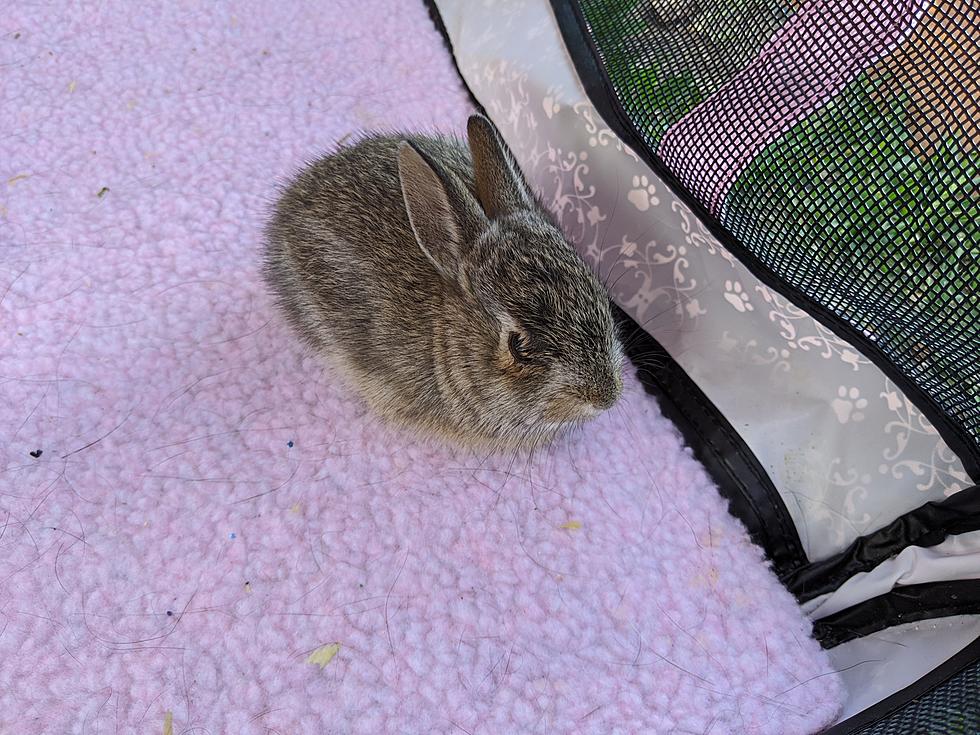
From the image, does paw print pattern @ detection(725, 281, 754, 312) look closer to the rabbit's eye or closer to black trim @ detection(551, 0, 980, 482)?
black trim @ detection(551, 0, 980, 482)

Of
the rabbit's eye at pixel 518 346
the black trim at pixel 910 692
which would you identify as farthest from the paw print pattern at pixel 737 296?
the black trim at pixel 910 692

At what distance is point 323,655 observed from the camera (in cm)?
115

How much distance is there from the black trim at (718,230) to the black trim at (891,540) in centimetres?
5

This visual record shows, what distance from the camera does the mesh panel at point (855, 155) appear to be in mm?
932

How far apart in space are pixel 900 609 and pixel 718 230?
67 cm

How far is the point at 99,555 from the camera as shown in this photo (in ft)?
3.93

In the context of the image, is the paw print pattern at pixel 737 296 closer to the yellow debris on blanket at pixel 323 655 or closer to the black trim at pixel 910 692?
the black trim at pixel 910 692

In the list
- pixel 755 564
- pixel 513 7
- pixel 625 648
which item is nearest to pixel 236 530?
pixel 625 648

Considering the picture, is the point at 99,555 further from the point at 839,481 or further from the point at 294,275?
the point at 839,481

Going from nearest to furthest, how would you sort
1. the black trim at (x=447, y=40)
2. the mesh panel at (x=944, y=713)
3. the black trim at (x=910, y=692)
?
the mesh panel at (x=944, y=713) → the black trim at (x=910, y=692) → the black trim at (x=447, y=40)

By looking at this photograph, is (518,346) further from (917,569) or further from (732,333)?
(917,569)

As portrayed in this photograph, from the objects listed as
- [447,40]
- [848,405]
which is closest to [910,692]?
[848,405]

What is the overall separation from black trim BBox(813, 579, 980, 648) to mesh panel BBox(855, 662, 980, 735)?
103 mm

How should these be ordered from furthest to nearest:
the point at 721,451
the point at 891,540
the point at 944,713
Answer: the point at 721,451 < the point at 891,540 < the point at 944,713
